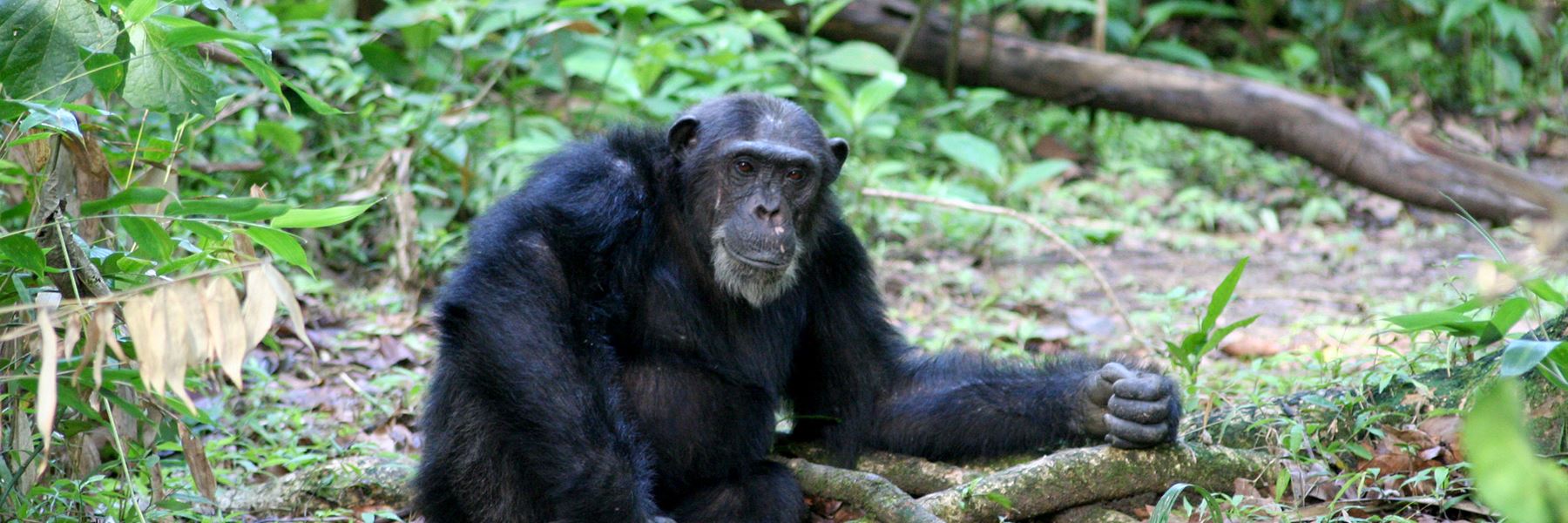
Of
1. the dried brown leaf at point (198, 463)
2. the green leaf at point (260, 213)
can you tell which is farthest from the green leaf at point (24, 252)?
the dried brown leaf at point (198, 463)

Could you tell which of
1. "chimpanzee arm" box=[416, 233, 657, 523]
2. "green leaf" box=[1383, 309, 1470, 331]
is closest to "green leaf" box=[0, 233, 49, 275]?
"chimpanzee arm" box=[416, 233, 657, 523]

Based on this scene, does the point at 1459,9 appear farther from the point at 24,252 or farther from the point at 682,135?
the point at 24,252

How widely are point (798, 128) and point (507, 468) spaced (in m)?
1.75

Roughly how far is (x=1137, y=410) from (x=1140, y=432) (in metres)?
0.08

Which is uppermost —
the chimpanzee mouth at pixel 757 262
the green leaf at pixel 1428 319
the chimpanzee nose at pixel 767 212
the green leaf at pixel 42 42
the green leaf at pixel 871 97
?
the green leaf at pixel 42 42

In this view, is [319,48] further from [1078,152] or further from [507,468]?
[1078,152]

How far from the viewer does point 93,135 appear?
4.47 meters

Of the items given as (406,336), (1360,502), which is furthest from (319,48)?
(1360,502)

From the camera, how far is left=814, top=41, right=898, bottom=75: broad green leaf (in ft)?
32.8

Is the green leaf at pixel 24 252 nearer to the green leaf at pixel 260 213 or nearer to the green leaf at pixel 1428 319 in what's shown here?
the green leaf at pixel 260 213

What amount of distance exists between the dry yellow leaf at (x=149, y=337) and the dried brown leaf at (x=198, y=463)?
68.5 inches

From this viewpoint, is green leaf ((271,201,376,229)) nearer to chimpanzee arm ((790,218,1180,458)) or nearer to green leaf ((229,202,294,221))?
green leaf ((229,202,294,221))

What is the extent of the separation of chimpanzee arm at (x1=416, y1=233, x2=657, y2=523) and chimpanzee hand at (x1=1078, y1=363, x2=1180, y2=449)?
164cm

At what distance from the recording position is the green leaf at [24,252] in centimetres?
353
